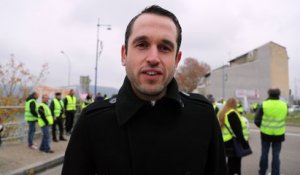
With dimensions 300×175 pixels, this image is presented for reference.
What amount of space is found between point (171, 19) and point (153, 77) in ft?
1.15

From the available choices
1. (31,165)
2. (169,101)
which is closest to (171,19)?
(169,101)

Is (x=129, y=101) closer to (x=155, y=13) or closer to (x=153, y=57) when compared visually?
(x=153, y=57)

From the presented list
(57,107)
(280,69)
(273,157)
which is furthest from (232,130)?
(280,69)

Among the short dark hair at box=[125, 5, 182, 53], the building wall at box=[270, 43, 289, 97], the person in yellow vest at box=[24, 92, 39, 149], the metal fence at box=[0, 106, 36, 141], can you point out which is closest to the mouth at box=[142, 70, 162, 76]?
the short dark hair at box=[125, 5, 182, 53]

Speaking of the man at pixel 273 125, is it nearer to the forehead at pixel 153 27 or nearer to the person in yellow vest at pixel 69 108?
the forehead at pixel 153 27

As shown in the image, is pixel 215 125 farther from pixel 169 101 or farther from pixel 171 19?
pixel 171 19

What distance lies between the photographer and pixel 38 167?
746 centimetres

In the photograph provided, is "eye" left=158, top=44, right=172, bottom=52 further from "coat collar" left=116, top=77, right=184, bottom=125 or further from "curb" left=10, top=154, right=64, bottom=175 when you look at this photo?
"curb" left=10, top=154, right=64, bottom=175

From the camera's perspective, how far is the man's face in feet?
4.78

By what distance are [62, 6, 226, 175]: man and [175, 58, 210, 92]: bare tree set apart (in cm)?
7231

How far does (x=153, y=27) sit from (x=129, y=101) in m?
0.40

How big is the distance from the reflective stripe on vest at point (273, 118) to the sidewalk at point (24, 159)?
5.41 metres

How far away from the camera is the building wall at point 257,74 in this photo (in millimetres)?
55156

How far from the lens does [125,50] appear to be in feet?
5.33
